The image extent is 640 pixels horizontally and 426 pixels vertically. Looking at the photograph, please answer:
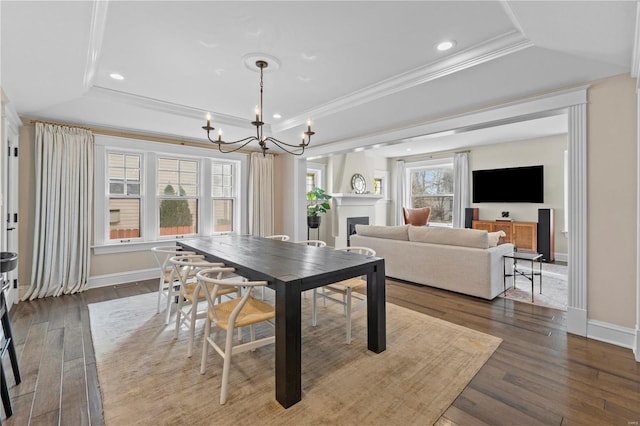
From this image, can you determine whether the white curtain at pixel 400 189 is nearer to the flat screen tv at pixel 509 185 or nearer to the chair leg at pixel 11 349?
the flat screen tv at pixel 509 185

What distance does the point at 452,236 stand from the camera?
400 centimetres

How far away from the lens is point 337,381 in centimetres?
207

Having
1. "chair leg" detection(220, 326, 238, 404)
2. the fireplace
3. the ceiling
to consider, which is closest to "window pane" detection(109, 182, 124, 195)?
the ceiling

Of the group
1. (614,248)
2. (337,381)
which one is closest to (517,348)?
(614,248)

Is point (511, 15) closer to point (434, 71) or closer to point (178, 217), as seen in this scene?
point (434, 71)

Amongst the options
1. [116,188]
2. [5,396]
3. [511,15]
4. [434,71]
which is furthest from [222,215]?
[511,15]

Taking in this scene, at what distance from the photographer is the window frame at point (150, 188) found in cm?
443

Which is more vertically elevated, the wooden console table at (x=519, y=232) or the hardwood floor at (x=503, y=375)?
the wooden console table at (x=519, y=232)

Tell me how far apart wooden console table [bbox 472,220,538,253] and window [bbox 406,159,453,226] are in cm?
140

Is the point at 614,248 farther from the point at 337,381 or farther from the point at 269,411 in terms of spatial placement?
the point at 269,411

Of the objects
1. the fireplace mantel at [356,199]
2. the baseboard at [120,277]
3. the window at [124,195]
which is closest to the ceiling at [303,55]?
the window at [124,195]

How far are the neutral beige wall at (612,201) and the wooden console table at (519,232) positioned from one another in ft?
12.2

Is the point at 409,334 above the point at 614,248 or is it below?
below

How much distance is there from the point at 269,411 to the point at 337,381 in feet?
1.68
